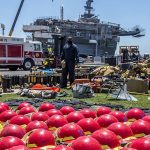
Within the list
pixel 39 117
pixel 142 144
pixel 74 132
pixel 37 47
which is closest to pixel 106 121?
pixel 74 132

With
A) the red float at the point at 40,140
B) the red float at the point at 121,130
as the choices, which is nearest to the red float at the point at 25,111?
the red float at the point at 121,130

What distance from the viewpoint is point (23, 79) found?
18516 millimetres

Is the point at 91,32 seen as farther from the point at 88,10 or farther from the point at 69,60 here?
the point at 69,60

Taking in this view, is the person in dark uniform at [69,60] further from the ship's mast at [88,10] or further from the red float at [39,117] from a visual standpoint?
the ship's mast at [88,10]

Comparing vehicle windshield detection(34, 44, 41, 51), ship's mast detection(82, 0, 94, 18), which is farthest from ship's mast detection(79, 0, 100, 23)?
vehicle windshield detection(34, 44, 41, 51)

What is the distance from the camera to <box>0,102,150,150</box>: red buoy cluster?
6.23m

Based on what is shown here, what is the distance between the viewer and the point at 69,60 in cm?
1792

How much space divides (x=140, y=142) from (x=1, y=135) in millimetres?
2485

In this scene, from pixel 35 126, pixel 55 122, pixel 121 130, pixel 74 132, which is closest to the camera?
pixel 74 132

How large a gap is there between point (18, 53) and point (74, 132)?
29473 millimetres

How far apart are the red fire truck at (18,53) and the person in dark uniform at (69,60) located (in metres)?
17.4

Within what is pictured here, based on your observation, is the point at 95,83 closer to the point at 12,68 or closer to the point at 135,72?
the point at 135,72

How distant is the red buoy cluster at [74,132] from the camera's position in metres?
6.23

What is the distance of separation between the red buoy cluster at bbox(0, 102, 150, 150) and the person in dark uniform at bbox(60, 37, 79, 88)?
8.13 metres
